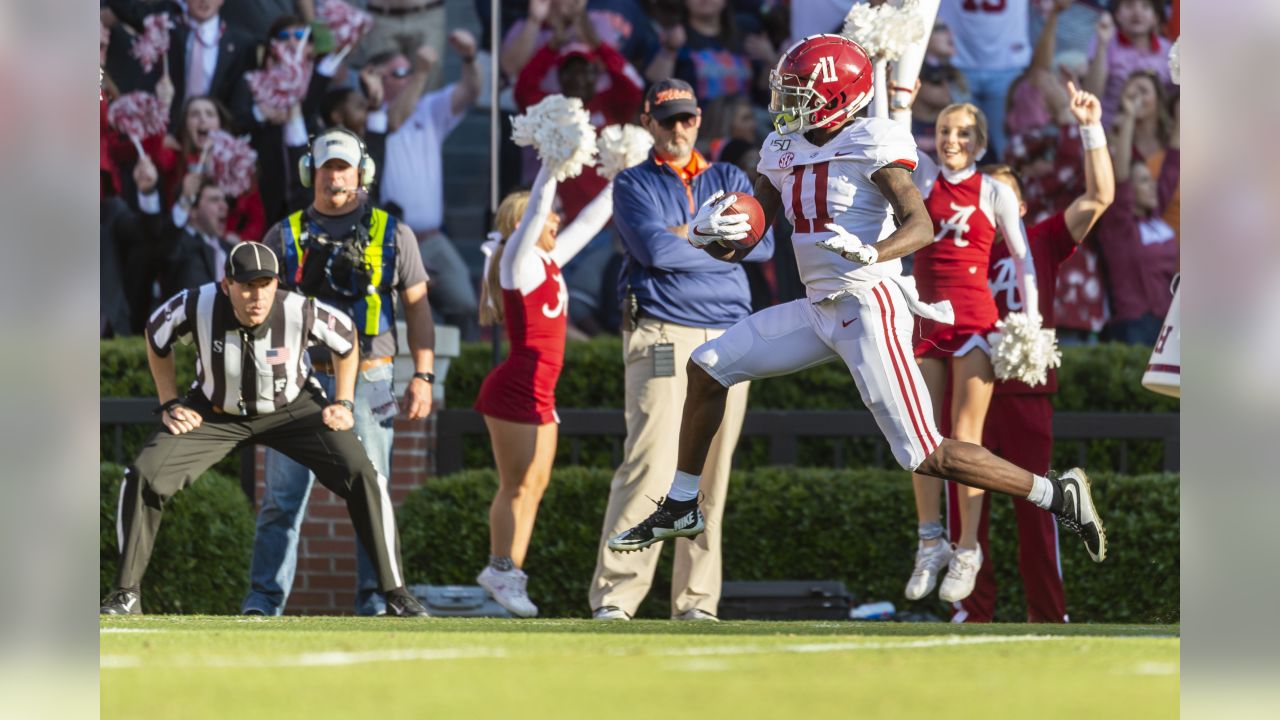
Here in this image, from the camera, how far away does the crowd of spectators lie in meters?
12.8

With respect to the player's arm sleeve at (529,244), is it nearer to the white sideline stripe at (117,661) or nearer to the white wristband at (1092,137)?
the white wristband at (1092,137)

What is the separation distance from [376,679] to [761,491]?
194 inches

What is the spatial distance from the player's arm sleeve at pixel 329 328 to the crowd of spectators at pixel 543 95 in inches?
189

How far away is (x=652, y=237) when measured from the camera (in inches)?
309

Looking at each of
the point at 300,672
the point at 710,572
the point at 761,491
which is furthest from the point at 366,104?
the point at 300,672

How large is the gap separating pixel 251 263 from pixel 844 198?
2406 mm

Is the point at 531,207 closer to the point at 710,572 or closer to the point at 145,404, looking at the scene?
the point at 710,572

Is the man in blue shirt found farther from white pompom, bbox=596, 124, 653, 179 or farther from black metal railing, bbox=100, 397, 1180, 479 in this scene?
black metal railing, bbox=100, 397, 1180, 479

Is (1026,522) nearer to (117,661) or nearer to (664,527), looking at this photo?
(664,527)

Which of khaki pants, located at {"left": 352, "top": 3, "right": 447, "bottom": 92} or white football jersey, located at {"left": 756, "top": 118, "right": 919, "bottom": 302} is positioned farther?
khaki pants, located at {"left": 352, "top": 3, "right": 447, "bottom": 92}

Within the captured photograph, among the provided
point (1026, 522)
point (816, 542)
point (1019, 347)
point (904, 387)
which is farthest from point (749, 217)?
point (816, 542)

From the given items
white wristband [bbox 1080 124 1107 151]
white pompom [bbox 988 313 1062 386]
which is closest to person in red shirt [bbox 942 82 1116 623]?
white wristband [bbox 1080 124 1107 151]

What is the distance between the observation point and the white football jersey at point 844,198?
6.47 m

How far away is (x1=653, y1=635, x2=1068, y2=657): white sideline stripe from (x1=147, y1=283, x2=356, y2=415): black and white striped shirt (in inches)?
107
